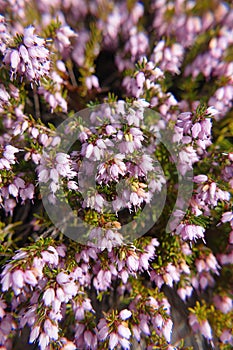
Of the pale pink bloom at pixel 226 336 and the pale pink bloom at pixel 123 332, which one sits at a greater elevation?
the pale pink bloom at pixel 123 332

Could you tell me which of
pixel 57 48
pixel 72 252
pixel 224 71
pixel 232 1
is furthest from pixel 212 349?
pixel 232 1

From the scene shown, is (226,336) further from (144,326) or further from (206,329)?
(144,326)

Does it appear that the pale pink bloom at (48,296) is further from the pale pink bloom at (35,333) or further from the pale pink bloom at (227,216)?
the pale pink bloom at (227,216)

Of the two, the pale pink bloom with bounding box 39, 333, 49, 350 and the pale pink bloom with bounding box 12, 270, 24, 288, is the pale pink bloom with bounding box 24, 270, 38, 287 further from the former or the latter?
the pale pink bloom with bounding box 39, 333, 49, 350

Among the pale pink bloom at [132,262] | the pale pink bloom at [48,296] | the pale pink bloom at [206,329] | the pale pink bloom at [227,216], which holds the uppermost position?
the pale pink bloom at [227,216]

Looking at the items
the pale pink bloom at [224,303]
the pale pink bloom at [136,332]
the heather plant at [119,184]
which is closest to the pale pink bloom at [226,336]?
the heather plant at [119,184]

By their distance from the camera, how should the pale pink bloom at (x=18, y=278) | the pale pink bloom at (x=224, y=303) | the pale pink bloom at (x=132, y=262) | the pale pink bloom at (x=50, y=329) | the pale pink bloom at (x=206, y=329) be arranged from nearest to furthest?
the pale pink bloom at (x=18, y=278)
the pale pink bloom at (x=50, y=329)
the pale pink bloom at (x=132, y=262)
the pale pink bloom at (x=206, y=329)
the pale pink bloom at (x=224, y=303)

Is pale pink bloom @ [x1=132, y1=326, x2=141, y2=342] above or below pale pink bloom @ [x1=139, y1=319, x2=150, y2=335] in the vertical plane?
below

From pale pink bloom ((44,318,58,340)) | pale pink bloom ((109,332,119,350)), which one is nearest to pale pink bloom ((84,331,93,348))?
pale pink bloom ((109,332,119,350))

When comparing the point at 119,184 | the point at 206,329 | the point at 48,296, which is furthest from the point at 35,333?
the point at 206,329
